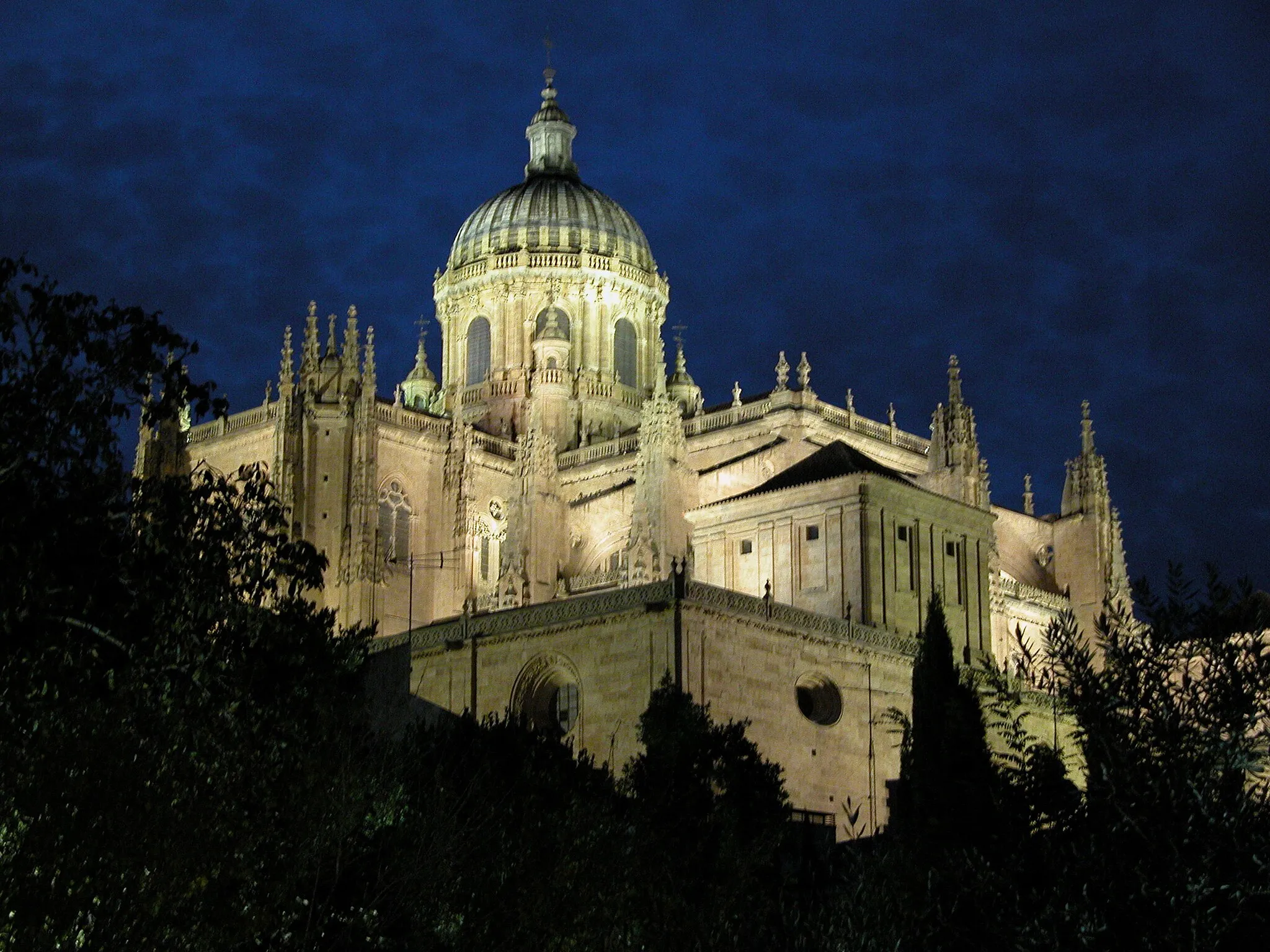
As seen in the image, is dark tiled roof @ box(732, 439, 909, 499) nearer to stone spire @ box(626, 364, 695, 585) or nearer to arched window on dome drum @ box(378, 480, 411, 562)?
stone spire @ box(626, 364, 695, 585)

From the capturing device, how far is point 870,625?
165 ft

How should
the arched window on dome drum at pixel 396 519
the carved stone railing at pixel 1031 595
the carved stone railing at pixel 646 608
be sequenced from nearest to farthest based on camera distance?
1. the carved stone railing at pixel 646 608
2. the carved stone railing at pixel 1031 595
3. the arched window on dome drum at pixel 396 519

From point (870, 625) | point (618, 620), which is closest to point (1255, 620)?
point (618, 620)

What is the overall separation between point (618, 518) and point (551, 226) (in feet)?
50.9

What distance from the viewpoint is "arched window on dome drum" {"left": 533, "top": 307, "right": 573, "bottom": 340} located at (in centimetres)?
7194

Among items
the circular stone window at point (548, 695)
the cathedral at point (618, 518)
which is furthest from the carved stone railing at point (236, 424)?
the circular stone window at point (548, 695)

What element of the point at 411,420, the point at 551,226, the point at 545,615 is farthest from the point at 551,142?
the point at 545,615

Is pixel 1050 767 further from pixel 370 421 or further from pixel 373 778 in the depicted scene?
pixel 370 421

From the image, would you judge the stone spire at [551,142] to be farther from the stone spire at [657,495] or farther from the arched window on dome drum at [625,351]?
the stone spire at [657,495]

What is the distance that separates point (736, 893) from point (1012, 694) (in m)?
6.83

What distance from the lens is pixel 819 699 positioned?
4806 cm

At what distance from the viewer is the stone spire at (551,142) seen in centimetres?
7838

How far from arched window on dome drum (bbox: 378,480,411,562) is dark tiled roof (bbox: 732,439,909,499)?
1200cm

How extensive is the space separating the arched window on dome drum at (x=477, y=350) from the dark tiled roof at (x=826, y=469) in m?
20.6
